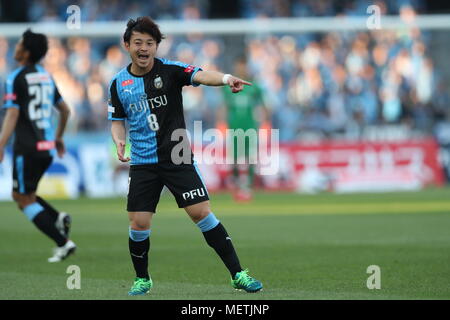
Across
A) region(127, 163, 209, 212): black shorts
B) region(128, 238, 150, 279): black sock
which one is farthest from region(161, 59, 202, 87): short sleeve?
region(128, 238, 150, 279): black sock

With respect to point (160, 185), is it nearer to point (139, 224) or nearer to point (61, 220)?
point (139, 224)

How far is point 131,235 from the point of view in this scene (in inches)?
309

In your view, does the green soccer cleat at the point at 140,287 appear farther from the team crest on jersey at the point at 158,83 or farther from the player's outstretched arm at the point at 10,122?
the player's outstretched arm at the point at 10,122

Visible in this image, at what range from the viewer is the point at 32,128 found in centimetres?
1076

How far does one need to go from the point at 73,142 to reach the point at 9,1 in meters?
9.81

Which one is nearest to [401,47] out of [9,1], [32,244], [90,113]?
[90,113]

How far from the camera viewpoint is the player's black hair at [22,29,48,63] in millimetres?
10594

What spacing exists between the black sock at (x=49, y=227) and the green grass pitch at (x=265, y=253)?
0.28m

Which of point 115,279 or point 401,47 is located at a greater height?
point 401,47

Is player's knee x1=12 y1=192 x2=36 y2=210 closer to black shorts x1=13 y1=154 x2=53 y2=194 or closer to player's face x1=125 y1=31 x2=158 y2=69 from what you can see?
black shorts x1=13 y1=154 x2=53 y2=194

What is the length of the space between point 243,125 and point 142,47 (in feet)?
38.5

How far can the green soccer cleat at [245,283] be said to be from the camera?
7.57 m
